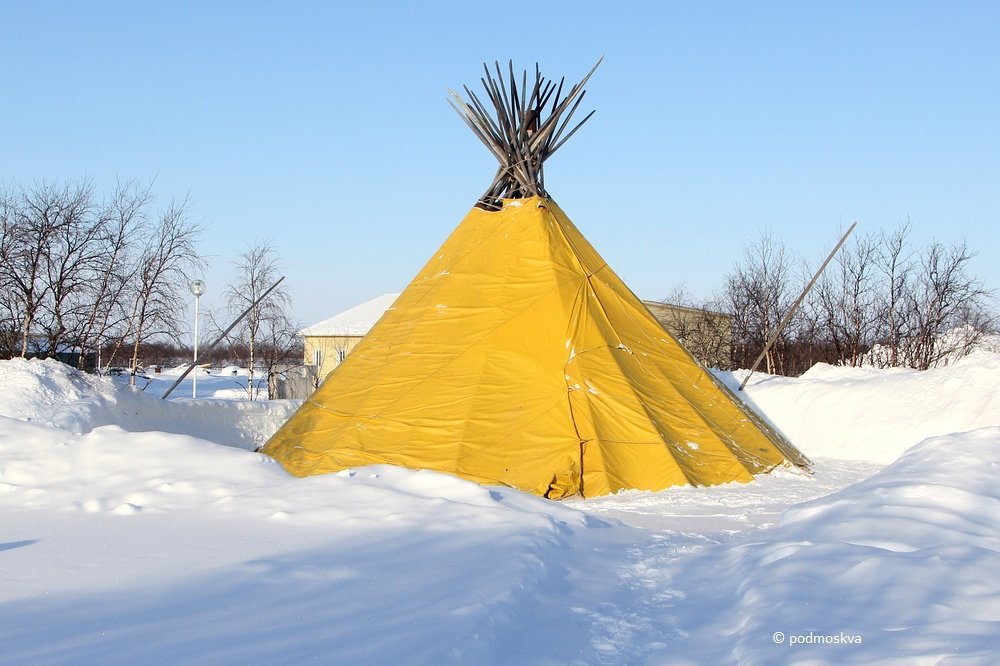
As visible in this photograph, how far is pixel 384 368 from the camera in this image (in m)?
9.35

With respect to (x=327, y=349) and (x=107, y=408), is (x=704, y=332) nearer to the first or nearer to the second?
(x=327, y=349)

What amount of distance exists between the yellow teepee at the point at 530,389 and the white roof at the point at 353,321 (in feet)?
78.9

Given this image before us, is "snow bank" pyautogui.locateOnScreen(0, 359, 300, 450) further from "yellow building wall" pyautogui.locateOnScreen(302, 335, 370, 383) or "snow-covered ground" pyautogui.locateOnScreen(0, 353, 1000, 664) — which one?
"yellow building wall" pyautogui.locateOnScreen(302, 335, 370, 383)

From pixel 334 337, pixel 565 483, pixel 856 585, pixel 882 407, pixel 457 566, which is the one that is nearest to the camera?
pixel 856 585

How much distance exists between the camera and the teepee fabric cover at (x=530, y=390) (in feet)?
26.1

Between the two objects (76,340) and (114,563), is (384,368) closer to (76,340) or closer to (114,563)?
(114,563)

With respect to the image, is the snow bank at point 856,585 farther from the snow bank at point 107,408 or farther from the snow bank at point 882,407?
the snow bank at point 107,408

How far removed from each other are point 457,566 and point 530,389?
466cm

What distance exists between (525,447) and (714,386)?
2.71 metres

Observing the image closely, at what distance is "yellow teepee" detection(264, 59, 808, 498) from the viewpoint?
7.98 metres

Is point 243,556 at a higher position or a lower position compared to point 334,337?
lower

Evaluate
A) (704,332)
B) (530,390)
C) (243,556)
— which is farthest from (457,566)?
(704,332)

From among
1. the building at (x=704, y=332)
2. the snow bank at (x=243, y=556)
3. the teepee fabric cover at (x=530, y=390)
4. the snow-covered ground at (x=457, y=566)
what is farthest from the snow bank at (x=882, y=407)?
the building at (x=704, y=332)

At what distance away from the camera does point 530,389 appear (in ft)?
28.0
